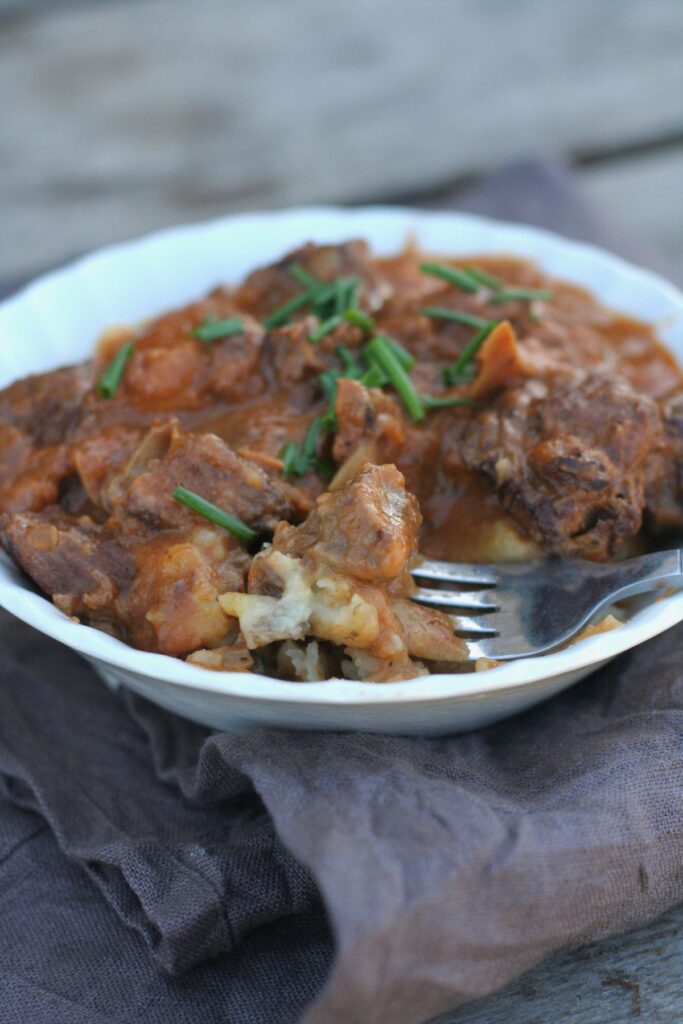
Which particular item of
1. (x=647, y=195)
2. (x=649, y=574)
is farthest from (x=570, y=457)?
(x=647, y=195)

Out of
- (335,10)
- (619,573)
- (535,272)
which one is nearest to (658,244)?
(535,272)

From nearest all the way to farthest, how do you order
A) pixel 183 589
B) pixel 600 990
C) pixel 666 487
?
1. pixel 600 990
2. pixel 183 589
3. pixel 666 487

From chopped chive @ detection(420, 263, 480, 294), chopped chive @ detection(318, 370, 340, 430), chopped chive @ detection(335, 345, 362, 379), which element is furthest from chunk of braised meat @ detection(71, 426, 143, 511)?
chopped chive @ detection(420, 263, 480, 294)

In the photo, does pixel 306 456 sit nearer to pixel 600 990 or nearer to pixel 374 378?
pixel 374 378

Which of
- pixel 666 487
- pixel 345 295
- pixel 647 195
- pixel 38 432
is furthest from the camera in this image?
pixel 647 195

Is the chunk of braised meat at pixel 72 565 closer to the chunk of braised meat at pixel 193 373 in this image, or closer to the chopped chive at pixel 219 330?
the chunk of braised meat at pixel 193 373

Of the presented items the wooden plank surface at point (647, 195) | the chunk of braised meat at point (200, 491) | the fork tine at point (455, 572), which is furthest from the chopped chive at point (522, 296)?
the wooden plank surface at point (647, 195)

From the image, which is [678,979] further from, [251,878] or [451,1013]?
[251,878]
